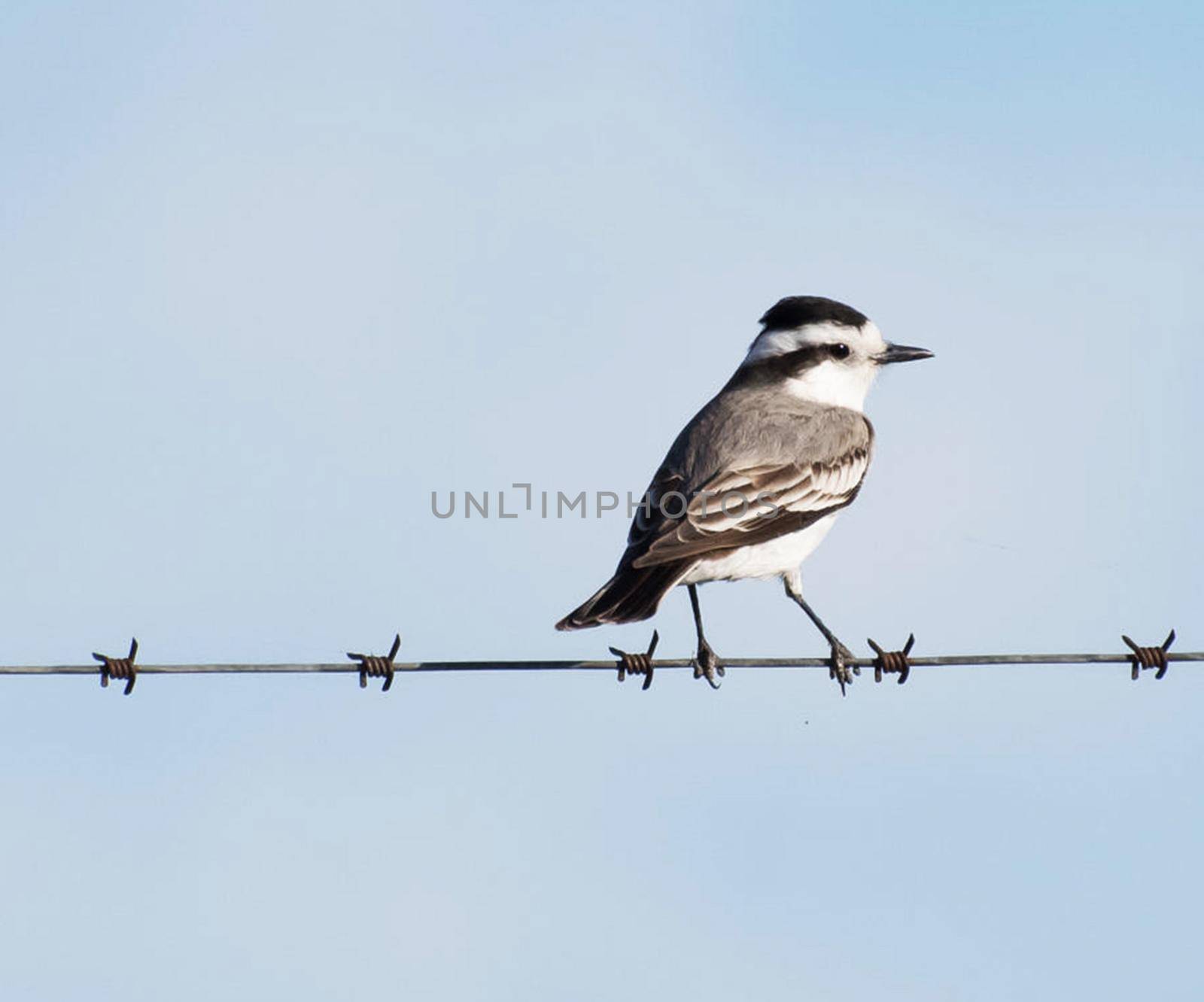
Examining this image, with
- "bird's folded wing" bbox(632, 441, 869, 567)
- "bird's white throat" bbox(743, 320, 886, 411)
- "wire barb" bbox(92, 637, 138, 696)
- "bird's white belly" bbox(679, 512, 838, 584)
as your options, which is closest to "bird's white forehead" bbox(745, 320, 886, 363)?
"bird's white throat" bbox(743, 320, 886, 411)

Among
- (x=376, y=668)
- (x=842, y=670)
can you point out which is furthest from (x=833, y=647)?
(x=376, y=668)

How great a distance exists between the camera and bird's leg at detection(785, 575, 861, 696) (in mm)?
11141

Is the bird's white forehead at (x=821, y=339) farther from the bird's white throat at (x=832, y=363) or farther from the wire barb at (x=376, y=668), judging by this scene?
the wire barb at (x=376, y=668)

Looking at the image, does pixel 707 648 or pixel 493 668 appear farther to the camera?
pixel 707 648

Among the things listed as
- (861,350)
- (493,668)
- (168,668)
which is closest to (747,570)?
(861,350)

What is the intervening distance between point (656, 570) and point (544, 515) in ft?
4.33

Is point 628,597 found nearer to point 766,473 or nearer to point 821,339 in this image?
point 766,473

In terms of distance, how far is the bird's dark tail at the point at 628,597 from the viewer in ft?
32.5

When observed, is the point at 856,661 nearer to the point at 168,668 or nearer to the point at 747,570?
the point at 747,570

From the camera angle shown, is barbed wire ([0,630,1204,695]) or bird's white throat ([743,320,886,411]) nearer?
barbed wire ([0,630,1204,695])

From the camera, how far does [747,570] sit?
11391 millimetres

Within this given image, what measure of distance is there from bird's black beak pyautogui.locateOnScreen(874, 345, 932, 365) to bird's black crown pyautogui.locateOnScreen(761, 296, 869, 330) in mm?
306

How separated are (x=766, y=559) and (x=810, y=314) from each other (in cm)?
260

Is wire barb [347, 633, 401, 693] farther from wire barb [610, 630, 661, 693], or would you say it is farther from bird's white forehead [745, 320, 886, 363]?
bird's white forehead [745, 320, 886, 363]
